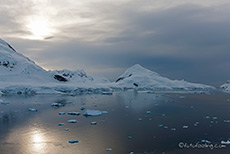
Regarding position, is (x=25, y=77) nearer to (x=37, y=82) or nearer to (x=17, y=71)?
(x=37, y=82)

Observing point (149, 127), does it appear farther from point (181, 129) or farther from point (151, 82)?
point (151, 82)

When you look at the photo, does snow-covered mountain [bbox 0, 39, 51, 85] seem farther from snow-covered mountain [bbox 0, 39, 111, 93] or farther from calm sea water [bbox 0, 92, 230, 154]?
calm sea water [bbox 0, 92, 230, 154]

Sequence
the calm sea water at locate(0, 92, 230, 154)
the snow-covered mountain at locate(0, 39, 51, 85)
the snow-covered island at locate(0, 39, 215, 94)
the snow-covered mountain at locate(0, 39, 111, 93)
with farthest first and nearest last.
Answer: the snow-covered mountain at locate(0, 39, 51, 85) → the snow-covered mountain at locate(0, 39, 111, 93) → the snow-covered island at locate(0, 39, 215, 94) → the calm sea water at locate(0, 92, 230, 154)

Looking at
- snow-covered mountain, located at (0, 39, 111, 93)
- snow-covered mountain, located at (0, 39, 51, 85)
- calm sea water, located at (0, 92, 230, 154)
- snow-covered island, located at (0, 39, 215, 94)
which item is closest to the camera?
calm sea water, located at (0, 92, 230, 154)

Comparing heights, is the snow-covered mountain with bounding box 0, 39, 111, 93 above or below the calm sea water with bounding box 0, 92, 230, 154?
above

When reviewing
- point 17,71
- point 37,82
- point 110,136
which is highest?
point 17,71

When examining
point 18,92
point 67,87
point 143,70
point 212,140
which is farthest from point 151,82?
point 212,140

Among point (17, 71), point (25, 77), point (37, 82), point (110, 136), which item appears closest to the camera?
point (110, 136)

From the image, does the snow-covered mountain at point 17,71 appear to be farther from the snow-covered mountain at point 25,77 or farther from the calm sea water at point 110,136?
the calm sea water at point 110,136

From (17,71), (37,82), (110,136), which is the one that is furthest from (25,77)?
(110,136)

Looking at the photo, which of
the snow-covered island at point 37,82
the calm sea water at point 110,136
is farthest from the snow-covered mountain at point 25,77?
the calm sea water at point 110,136

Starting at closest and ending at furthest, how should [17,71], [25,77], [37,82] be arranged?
[37,82]
[25,77]
[17,71]

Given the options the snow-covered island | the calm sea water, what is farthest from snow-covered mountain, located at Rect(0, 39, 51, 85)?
the calm sea water

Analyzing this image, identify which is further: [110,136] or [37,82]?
[37,82]
